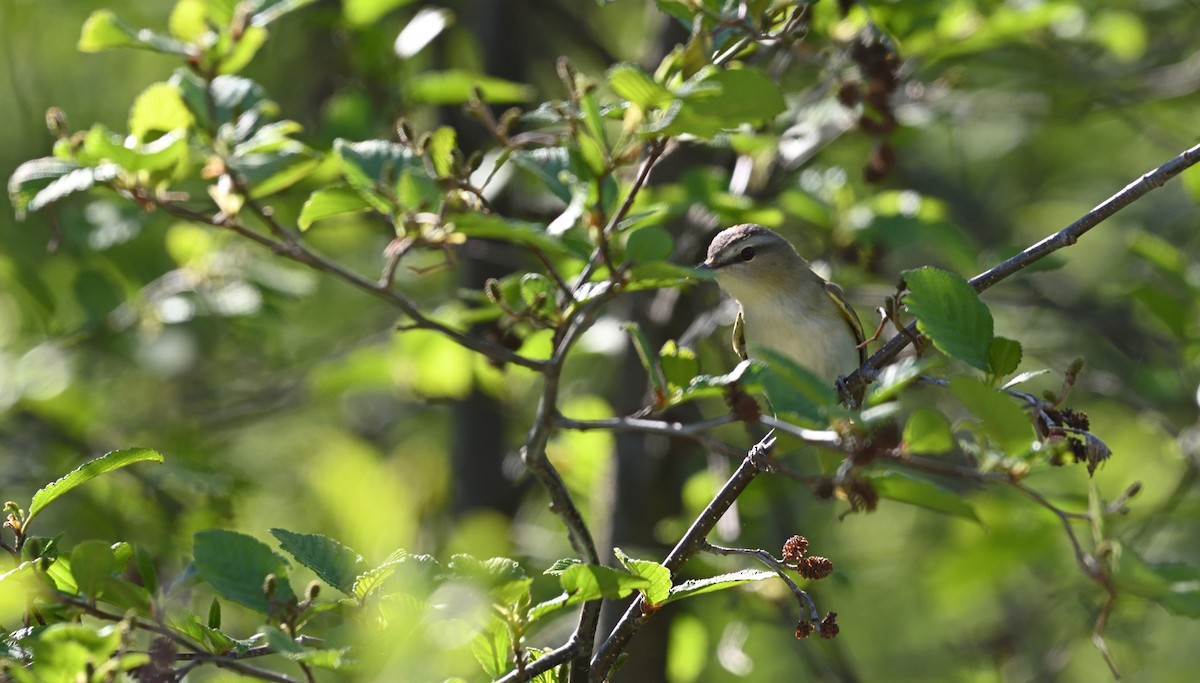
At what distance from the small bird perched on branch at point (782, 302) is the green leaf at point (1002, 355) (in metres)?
1.53

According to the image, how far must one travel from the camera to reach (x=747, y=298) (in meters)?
3.69

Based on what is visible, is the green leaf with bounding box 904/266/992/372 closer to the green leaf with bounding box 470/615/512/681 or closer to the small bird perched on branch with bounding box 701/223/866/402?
the green leaf with bounding box 470/615/512/681

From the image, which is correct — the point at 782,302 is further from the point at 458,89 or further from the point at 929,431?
the point at 929,431

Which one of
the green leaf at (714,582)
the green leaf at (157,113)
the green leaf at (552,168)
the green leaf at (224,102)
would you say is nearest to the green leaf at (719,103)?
the green leaf at (552,168)

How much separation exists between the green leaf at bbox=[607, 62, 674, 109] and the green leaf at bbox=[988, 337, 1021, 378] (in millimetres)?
737

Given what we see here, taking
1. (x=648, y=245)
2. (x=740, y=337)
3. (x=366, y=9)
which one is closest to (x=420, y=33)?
(x=366, y=9)

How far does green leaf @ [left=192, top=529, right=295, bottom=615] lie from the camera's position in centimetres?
190

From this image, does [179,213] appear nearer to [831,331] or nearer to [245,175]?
[245,175]

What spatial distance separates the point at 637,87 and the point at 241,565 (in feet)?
3.64

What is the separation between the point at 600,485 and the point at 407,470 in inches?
49.3

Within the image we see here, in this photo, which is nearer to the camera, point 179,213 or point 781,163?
point 179,213

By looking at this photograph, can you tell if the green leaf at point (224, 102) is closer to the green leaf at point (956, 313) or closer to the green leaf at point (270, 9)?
the green leaf at point (270, 9)

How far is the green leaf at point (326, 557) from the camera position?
6.40ft

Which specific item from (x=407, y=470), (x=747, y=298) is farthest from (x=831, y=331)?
(x=407, y=470)
